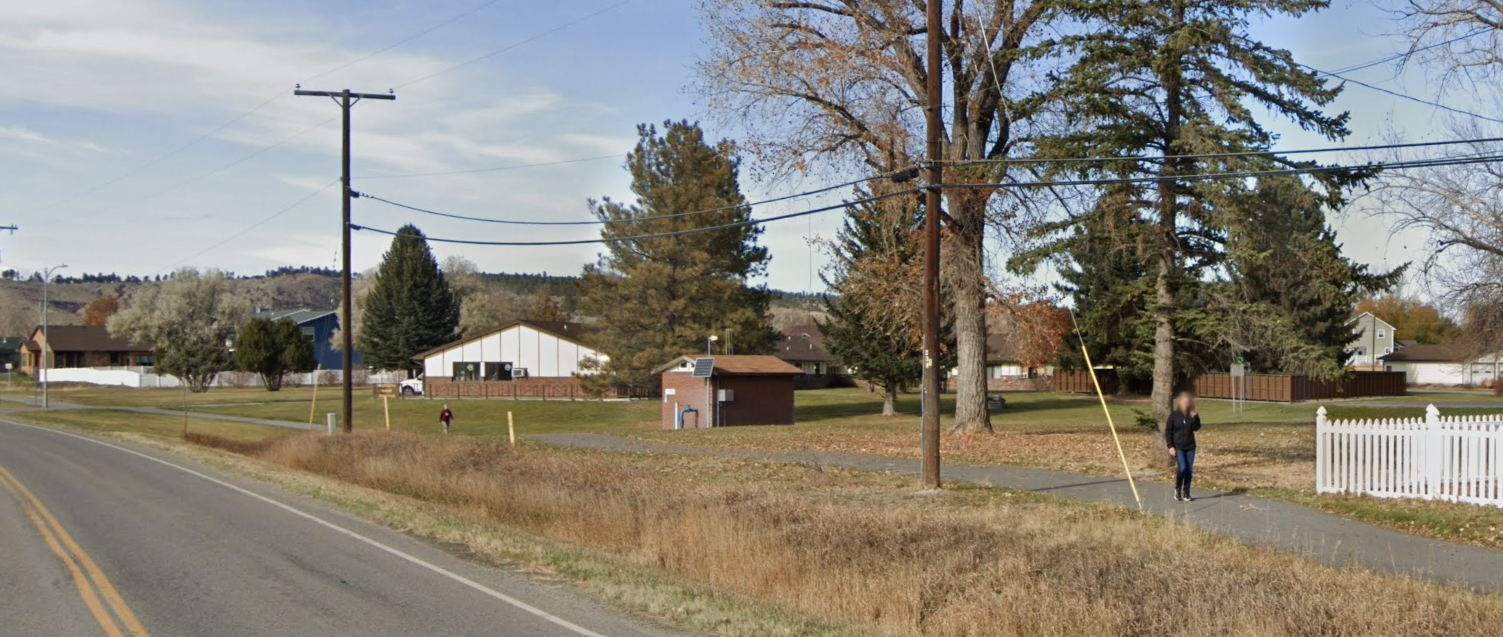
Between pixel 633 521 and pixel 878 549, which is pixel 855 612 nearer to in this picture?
pixel 878 549

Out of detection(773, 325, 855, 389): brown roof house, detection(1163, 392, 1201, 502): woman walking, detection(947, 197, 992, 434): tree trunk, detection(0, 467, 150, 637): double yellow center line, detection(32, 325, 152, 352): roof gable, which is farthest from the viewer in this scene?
detection(32, 325, 152, 352): roof gable

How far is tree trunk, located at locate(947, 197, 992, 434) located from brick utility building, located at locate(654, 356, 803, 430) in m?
14.1

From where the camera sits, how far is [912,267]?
2970 centimetres

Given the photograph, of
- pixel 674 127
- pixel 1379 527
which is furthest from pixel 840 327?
pixel 1379 527

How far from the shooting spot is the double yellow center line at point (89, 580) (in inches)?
356

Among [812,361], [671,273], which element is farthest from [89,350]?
[671,273]

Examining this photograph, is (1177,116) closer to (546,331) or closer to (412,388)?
(546,331)

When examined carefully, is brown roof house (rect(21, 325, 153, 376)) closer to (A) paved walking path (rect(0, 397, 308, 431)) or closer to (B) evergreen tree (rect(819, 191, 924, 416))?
(A) paved walking path (rect(0, 397, 308, 431))

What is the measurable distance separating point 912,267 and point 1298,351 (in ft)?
40.4

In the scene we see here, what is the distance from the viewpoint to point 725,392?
42.3 meters

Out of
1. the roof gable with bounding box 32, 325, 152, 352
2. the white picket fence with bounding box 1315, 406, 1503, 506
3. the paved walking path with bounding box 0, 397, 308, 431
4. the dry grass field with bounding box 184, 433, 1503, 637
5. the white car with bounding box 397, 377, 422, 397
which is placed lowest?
the paved walking path with bounding box 0, 397, 308, 431

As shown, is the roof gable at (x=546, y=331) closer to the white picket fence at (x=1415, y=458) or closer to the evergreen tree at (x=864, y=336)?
the evergreen tree at (x=864, y=336)

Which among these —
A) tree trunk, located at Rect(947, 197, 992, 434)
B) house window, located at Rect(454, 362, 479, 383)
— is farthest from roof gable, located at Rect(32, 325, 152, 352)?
tree trunk, located at Rect(947, 197, 992, 434)

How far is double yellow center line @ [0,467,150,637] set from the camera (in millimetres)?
9031
